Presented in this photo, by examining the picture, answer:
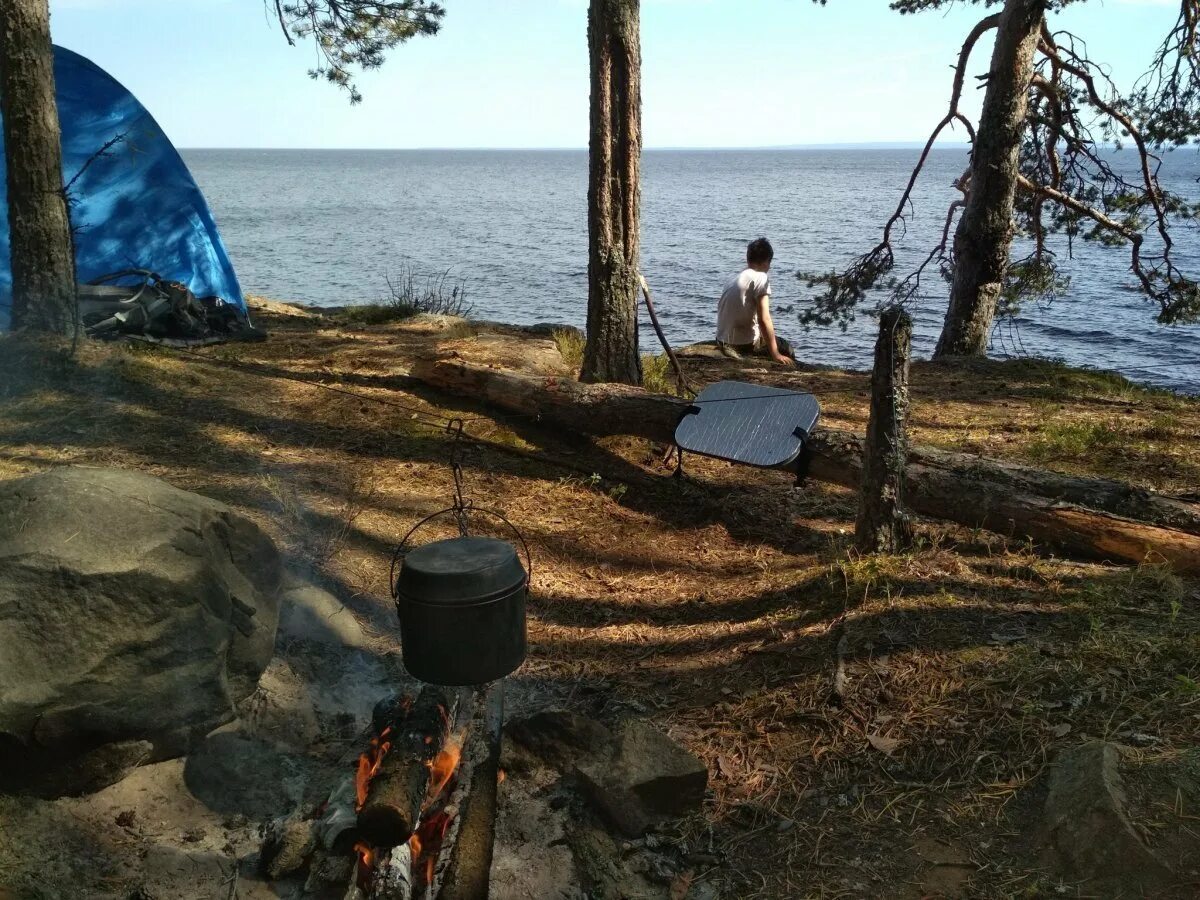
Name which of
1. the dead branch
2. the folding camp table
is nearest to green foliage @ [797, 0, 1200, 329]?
the dead branch

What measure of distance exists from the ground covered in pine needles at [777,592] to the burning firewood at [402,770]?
3.09 feet

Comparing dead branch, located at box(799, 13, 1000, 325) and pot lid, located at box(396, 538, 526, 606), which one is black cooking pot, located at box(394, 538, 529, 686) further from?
dead branch, located at box(799, 13, 1000, 325)

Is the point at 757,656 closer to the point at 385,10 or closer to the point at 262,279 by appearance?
the point at 385,10

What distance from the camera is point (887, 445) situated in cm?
484

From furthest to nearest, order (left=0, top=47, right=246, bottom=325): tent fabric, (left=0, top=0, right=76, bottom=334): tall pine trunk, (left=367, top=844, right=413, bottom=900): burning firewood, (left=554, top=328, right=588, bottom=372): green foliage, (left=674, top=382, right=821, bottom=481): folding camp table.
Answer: (left=0, top=47, right=246, bottom=325): tent fabric → (left=554, top=328, right=588, bottom=372): green foliage → (left=0, top=0, right=76, bottom=334): tall pine trunk → (left=674, top=382, right=821, bottom=481): folding camp table → (left=367, top=844, right=413, bottom=900): burning firewood

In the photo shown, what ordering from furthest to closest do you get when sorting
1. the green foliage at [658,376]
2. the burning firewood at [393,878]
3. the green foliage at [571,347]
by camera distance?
the green foliage at [571,347], the green foliage at [658,376], the burning firewood at [393,878]

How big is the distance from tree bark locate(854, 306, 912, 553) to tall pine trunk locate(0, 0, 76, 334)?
23.3 feet

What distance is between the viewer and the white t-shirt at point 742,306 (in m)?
9.95

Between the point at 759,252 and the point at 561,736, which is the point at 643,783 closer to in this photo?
the point at 561,736

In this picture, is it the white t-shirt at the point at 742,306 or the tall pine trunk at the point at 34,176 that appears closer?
the tall pine trunk at the point at 34,176

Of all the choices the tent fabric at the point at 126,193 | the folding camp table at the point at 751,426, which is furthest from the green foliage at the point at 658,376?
the tent fabric at the point at 126,193

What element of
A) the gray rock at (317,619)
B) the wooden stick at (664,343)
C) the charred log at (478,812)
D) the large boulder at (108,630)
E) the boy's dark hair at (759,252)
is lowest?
the charred log at (478,812)

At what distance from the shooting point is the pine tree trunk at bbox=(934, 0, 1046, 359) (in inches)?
413

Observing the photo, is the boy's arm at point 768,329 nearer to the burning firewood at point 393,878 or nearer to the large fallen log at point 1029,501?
the large fallen log at point 1029,501
